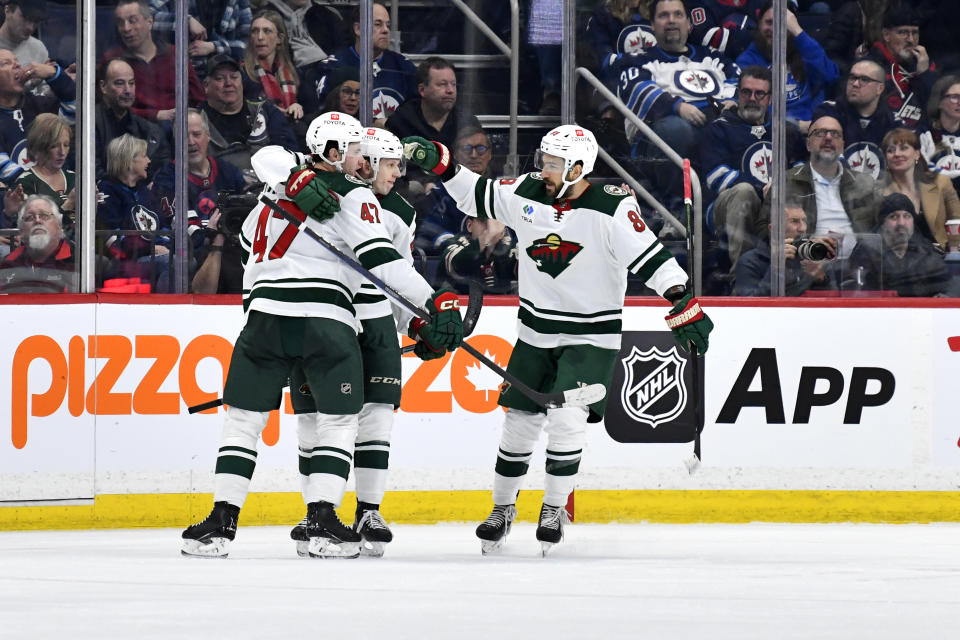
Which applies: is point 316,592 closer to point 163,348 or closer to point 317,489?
point 317,489

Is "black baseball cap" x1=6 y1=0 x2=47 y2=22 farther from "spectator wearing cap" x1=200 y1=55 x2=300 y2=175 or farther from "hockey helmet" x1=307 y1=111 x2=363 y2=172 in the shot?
"hockey helmet" x1=307 y1=111 x2=363 y2=172

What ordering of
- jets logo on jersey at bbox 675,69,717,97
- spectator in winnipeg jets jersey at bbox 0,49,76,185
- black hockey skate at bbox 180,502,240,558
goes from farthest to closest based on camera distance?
jets logo on jersey at bbox 675,69,717,97 → spectator in winnipeg jets jersey at bbox 0,49,76,185 → black hockey skate at bbox 180,502,240,558

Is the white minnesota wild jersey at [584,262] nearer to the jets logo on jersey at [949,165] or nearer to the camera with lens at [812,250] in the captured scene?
the camera with lens at [812,250]

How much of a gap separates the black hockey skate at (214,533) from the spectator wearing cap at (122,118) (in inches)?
103

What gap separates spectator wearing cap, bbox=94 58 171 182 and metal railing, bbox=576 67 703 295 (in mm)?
1804

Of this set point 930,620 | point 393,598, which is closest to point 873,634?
point 930,620

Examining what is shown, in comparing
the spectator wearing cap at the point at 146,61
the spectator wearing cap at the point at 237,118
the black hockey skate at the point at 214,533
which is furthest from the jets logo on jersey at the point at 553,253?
the spectator wearing cap at the point at 146,61

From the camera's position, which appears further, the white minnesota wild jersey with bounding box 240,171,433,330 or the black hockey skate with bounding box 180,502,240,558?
the white minnesota wild jersey with bounding box 240,171,433,330

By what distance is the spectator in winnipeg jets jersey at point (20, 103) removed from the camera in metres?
6.18

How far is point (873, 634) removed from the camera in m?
2.70

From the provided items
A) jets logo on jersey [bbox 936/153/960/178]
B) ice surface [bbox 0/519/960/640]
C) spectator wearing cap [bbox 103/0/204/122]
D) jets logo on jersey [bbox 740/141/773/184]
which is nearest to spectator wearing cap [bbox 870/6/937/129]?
jets logo on jersey [bbox 936/153/960/178]

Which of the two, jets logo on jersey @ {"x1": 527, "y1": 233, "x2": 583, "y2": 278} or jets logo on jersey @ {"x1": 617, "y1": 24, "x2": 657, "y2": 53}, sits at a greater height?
jets logo on jersey @ {"x1": 617, "y1": 24, "x2": 657, "y2": 53}

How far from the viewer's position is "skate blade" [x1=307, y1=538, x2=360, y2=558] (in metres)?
4.03

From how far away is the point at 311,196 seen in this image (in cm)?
394
